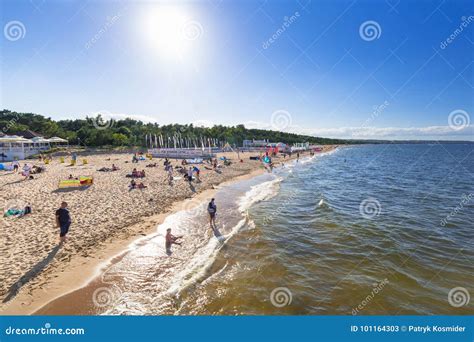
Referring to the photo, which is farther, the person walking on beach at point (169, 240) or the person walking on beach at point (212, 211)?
the person walking on beach at point (212, 211)

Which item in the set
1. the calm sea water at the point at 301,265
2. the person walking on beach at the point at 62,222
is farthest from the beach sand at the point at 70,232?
the calm sea water at the point at 301,265

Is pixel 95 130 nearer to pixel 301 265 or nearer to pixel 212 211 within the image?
pixel 212 211

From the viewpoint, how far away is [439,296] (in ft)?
31.1

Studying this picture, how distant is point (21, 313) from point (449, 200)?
3295cm

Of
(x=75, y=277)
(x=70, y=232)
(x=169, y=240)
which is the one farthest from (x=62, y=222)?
(x=169, y=240)

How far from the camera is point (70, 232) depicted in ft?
39.7

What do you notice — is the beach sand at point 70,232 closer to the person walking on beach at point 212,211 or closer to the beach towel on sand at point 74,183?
the beach towel on sand at point 74,183

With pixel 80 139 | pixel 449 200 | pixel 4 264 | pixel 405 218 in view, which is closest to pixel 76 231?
pixel 4 264

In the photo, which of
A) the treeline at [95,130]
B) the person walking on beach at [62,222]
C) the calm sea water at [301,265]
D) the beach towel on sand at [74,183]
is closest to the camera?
the calm sea water at [301,265]

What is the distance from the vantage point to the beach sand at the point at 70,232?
8294mm

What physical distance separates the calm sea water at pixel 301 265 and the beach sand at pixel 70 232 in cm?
115

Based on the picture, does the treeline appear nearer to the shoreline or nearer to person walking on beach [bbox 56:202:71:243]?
person walking on beach [bbox 56:202:71:243]

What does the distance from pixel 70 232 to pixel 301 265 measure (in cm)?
1077

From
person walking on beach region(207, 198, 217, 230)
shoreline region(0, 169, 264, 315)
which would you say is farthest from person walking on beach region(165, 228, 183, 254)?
person walking on beach region(207, 198, 217, 230)
